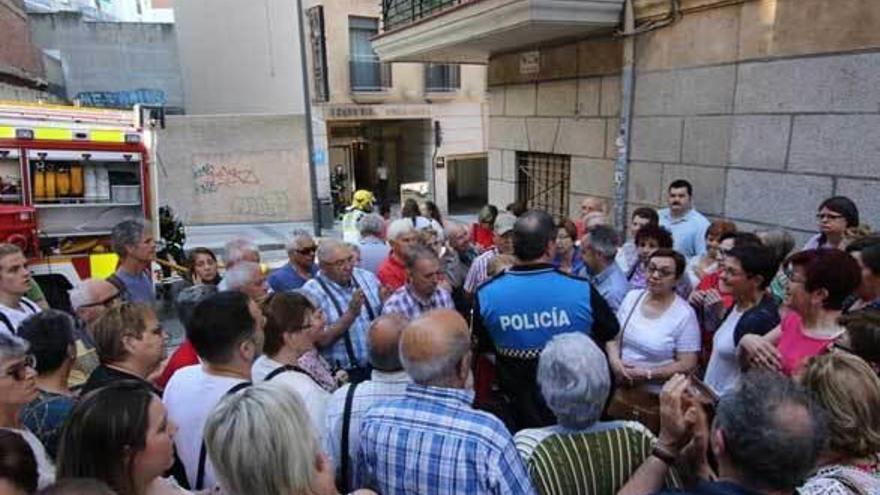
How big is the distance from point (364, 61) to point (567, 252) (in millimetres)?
15768

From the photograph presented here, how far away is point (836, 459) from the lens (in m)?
1.72

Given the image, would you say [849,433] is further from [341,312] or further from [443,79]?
[443,79]

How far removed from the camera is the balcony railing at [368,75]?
62.0 feet

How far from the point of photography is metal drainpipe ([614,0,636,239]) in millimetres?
6465

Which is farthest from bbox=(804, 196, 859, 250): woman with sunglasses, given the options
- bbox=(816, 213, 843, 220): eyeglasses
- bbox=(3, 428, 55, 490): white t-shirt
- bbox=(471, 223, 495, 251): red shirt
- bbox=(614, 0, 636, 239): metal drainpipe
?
bbox=(3, 428, 55, 490): white t-shirt

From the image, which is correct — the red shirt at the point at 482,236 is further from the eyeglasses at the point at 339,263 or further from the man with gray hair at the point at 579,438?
the man with gray hair at the point at 579,438

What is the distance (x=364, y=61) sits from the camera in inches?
749

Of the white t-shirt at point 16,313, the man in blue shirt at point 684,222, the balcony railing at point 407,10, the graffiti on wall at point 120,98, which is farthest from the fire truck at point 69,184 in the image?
the graffiti on wall at point 120,98

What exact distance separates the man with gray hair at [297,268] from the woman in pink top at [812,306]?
10.3 feet

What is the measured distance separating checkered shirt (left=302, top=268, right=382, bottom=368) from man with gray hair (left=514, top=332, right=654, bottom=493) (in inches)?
72.6

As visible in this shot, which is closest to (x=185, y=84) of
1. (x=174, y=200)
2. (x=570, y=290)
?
(x=174, y=200)

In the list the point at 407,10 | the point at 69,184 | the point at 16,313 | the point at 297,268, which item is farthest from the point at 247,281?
the point at 407,10

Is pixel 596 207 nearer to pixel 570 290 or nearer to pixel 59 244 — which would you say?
pixel 570 290

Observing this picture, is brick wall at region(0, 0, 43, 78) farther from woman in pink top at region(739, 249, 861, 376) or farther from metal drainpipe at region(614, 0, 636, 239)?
woman in pink top at region(739, 249, 861, 376)
